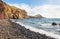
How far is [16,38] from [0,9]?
69.4 m

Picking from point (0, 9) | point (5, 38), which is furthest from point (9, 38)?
point (0, 9)

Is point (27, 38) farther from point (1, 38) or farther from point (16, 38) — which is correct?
point (1, 38)

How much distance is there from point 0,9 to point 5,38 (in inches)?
2752

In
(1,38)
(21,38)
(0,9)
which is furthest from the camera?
(0,9)

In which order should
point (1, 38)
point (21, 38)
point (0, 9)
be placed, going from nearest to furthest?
point (1, 38) → point (21, 38) → point (0, 9)

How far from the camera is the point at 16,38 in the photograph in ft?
57.3

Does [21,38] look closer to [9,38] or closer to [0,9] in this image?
[9,38]

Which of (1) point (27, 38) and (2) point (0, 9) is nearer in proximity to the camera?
(1) point (27, 38)

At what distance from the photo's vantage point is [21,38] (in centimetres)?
1778

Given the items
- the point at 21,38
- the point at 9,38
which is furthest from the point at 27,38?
the point at 9,38

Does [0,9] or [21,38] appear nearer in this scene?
[21,38]

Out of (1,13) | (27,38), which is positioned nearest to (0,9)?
(1,13)

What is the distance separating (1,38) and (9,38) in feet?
2.55

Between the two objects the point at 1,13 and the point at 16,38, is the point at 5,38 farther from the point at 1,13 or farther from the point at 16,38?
the point at 1,13
